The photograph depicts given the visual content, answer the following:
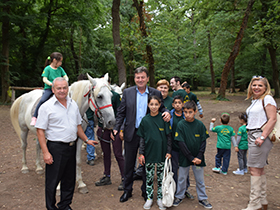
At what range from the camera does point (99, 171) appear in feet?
17.1

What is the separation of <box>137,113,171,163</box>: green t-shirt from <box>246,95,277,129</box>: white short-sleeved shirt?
1334 mm

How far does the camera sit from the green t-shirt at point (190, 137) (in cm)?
340

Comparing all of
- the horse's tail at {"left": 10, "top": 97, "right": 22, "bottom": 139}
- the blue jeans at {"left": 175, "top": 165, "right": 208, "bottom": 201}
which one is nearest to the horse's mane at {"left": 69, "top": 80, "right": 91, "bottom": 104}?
the horse's tail at {"left": 10, "top": 97, "right": 22, "bottom": 139}

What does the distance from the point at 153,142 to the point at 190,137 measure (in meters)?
0.64

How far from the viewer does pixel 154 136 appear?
3.34m

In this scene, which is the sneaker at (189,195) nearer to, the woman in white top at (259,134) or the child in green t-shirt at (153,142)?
the child in green t-shirt at (153,142)

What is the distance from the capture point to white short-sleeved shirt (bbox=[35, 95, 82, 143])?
276 cm

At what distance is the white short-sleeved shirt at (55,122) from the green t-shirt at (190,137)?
1731 millimetres

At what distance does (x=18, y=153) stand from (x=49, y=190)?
4.57 m

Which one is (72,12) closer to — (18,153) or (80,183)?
(18,153)

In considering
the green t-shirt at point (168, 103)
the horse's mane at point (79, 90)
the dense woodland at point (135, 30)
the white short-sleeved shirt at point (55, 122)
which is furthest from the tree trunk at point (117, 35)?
the white short-sleeved shirt at point (55, 122)

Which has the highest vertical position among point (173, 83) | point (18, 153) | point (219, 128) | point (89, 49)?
point (89, 49)

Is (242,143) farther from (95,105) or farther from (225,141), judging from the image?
(95,105)

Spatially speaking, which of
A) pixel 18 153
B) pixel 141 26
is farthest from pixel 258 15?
pixel 18 153
